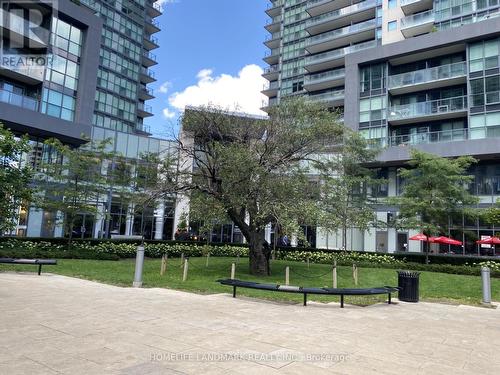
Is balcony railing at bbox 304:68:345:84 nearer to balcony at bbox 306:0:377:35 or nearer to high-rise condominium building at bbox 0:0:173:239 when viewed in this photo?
balcony at bbox 306:0:377:35

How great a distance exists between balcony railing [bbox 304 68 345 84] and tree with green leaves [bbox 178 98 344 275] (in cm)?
3610

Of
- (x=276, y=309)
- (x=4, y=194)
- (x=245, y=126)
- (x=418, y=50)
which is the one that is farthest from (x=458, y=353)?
(x=418, y=50)

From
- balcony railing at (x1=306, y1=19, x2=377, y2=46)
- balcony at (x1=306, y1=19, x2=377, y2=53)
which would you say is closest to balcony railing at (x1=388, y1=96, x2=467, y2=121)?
balcony at (x1=306, y1=19, x2=377, y2=53)

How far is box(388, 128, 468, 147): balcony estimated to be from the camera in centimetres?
3572

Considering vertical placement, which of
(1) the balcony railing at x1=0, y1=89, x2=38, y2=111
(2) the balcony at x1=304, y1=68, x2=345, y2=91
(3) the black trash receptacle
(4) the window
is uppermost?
(2) the balcony at x1=304, y1=68, x2=345, y2=91

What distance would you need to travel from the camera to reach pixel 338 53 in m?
54.4

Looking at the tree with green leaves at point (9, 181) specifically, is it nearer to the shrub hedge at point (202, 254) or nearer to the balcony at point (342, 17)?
the shrub hedge at point (202, 254)

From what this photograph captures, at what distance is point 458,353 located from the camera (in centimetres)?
639

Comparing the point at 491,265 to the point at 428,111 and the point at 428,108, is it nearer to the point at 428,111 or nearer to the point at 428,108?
the point at 428,111

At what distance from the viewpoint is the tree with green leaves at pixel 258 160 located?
16.5 meters

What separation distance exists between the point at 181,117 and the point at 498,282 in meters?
15.8

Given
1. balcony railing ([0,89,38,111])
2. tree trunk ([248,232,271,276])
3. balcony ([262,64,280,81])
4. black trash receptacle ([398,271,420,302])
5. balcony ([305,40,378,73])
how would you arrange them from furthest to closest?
balcony ([262,64,280,81]), balcony ([305,40,378,73]), balcony railing ([0,89,38,111]), tree trunk ([248,232,271,276]), black trash receptacle ([398,271,420,302])

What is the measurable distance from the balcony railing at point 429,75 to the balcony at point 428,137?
5360 mm

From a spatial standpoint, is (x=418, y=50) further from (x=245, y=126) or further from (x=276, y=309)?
(x=276, y=309)
